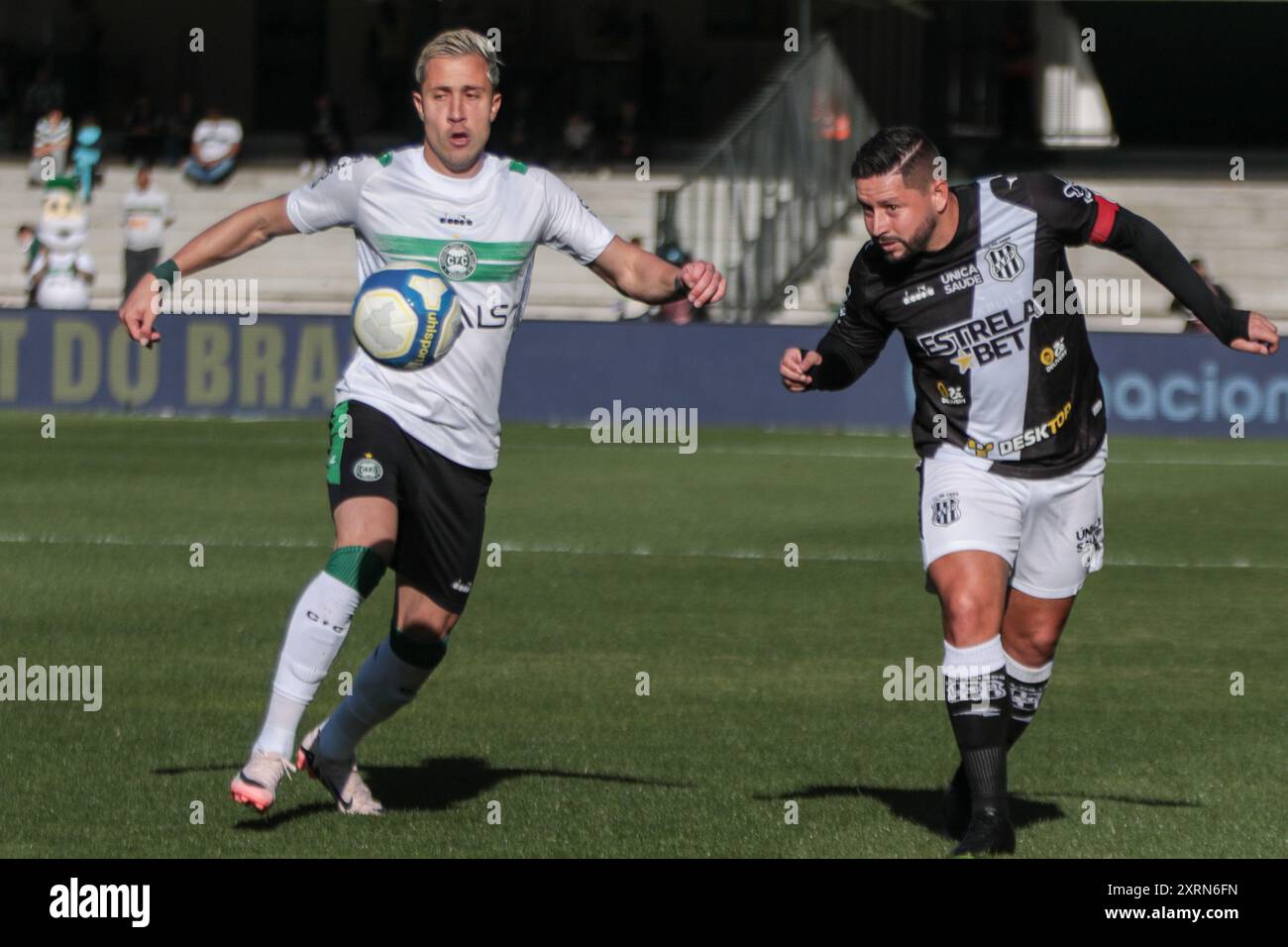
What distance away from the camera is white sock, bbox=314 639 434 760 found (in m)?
7.20

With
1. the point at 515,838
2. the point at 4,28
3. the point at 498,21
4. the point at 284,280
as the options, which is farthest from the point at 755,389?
the point at 4,28

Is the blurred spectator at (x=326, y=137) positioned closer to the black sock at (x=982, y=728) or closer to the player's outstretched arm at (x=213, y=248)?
the player's outstretched arm at (x=213, y=248)

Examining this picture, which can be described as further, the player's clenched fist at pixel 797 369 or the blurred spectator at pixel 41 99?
the blurred spectator at pixel 41 99

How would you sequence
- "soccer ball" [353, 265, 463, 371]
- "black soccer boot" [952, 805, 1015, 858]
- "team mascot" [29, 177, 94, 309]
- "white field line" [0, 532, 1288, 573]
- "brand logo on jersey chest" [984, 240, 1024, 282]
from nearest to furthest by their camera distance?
"black soccer boot" [952, 805, 1015, 858] < "soccer ball" [353, 265, 463, 371] < "brand logo on jersey chest" [984, 240, 1024, 282] < "white field line" [0, 532, 1288, 573] < "team mascot" [29, 177, 94, 309]

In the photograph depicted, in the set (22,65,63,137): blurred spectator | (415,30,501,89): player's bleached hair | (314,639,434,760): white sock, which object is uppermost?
(22,65,63,137): blurred spectator

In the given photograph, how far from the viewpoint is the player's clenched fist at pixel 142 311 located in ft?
22.1

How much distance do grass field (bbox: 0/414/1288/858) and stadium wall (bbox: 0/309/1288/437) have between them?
4.98 metres

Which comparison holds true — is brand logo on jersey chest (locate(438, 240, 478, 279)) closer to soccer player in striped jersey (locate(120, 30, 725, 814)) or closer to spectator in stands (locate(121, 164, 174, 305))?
soccer player in striped jersey (locate(120, 30, 725, 814))

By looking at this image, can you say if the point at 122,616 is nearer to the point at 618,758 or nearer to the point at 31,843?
the point at 618,758

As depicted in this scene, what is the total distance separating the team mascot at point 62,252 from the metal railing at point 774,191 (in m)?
7.99

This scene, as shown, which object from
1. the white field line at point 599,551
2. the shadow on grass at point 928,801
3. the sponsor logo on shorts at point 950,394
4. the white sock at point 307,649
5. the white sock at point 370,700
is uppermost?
the sponsor logo on shorts at point 950,394
